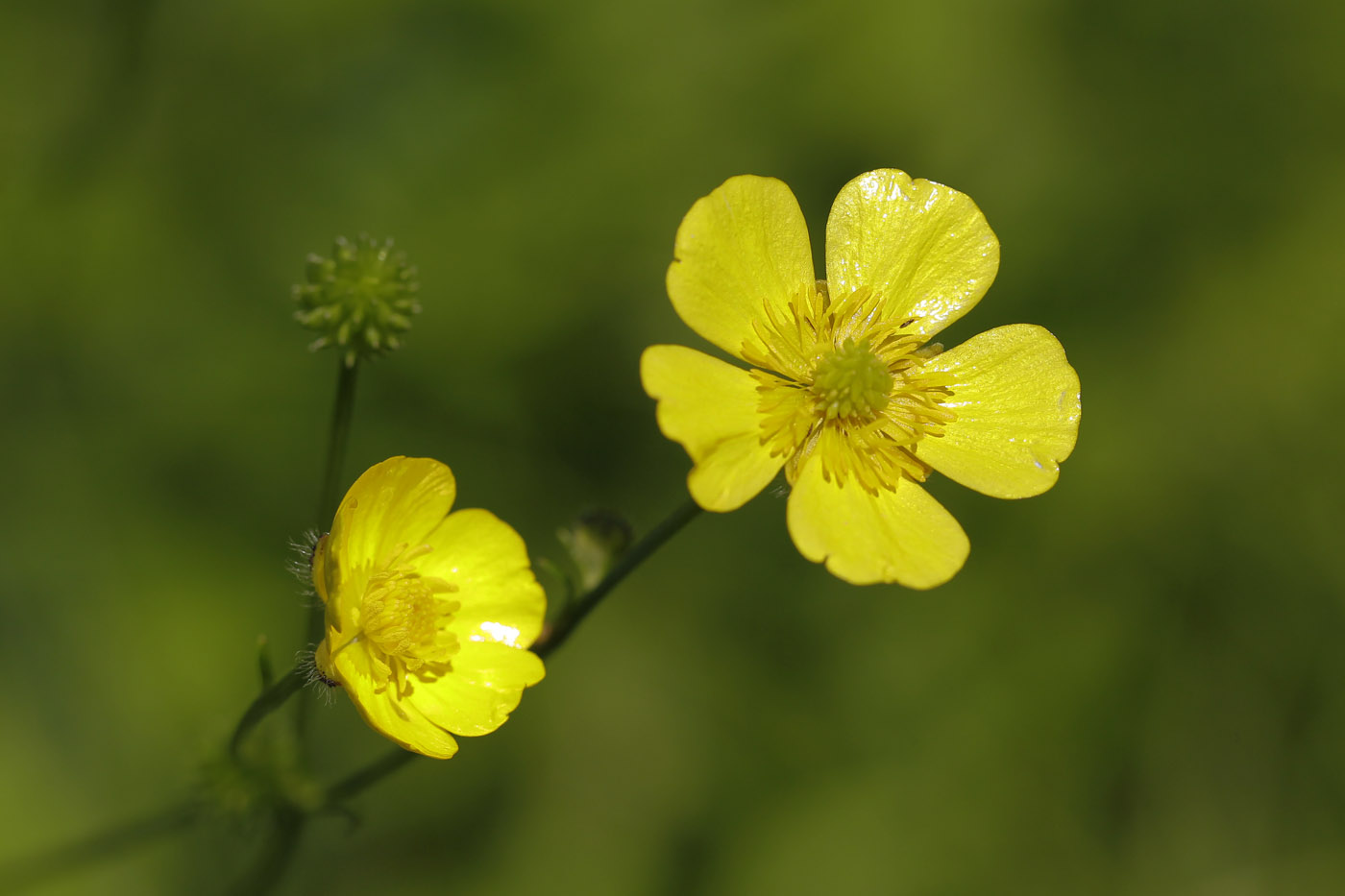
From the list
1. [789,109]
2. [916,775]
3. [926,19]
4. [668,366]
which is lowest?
[916,775]

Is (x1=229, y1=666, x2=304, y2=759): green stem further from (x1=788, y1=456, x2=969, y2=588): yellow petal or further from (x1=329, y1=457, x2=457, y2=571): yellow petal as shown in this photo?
(x1=788, y1=456, x2=969, y2=588): yellow petal

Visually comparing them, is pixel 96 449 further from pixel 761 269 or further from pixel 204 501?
pixel 761 269

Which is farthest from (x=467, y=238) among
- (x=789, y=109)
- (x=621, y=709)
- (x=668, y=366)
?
(x=668, y=366)

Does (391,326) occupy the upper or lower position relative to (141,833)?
upper

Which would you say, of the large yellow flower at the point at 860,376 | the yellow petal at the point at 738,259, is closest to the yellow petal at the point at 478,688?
the large yellow flower at the point at 860,376

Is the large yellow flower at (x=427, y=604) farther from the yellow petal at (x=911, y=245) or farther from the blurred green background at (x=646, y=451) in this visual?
the blurred green background at (x=646, y=451)

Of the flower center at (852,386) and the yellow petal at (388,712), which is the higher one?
the flower center at (852,386)

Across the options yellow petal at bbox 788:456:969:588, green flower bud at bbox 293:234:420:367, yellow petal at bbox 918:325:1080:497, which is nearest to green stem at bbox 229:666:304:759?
green flower bud at bbox 293:234:420:367
